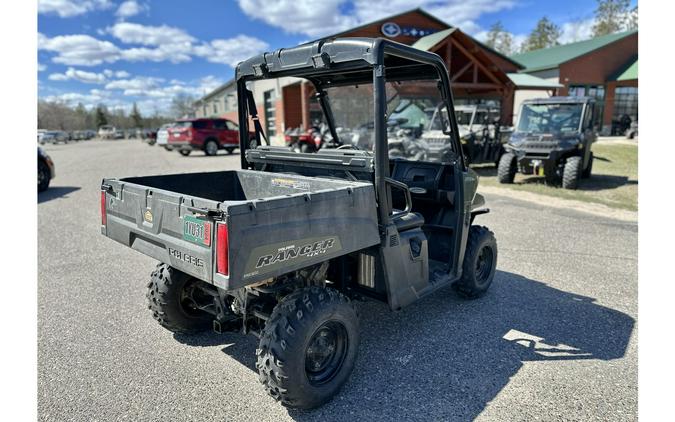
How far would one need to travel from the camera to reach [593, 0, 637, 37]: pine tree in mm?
48338

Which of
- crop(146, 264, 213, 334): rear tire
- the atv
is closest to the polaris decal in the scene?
crop(146, 264, 213, 334): rear tire

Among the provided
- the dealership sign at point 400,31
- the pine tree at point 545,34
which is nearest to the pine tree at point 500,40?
the pine tree at point 545,34

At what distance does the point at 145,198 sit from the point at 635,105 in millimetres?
39180

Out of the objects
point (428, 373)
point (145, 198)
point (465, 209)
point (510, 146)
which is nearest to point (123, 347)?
point (145, 198)

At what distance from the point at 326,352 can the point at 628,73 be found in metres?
35.9

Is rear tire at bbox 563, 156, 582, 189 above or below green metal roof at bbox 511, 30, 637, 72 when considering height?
below

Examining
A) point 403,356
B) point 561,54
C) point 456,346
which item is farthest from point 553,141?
point 561,54

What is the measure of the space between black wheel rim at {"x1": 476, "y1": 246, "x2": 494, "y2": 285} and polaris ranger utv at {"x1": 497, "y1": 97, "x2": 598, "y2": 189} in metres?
7.27

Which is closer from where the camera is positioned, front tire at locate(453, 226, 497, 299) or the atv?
front tire at locate(453, 226, 497, 299)

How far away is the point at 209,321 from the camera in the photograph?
12.0 ft

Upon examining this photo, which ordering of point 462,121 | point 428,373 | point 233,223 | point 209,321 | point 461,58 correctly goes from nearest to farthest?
point 233,223 → point 428,373 → point 209,321 → point 462,121 → point 461,58

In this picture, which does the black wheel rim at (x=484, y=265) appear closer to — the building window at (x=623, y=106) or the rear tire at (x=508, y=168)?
the rear tire at (x=508, y=168)

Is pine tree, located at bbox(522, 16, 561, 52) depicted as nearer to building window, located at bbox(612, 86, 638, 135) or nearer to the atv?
building window, located at bbox(612, 86, 638, 135)

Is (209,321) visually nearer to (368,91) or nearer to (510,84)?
(368,91)
